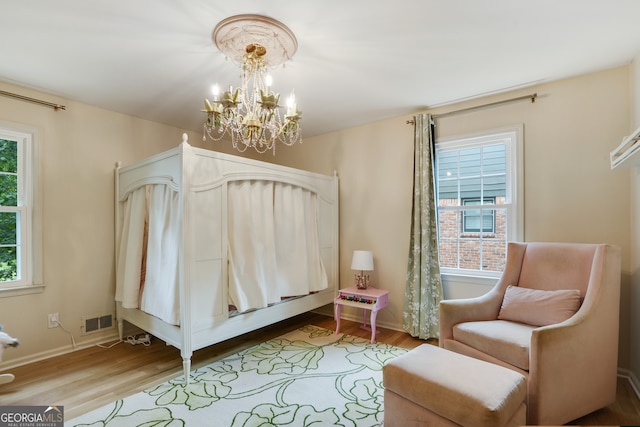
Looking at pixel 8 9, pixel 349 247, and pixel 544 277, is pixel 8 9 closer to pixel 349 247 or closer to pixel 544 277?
pixel 349 247

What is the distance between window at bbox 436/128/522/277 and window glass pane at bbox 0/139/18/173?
390 cm

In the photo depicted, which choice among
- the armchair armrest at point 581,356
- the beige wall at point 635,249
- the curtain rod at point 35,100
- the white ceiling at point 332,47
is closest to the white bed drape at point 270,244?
the white ceiling at point 332,47

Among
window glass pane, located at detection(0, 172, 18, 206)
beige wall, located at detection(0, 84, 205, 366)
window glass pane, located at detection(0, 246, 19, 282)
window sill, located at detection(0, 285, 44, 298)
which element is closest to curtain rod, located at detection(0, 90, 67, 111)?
beige wall, located at detection(0, 84, 205, 366)

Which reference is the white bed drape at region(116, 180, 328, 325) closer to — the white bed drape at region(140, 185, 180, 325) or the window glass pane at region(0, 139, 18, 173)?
the white bed drape at region(140, 185, 180, 325)

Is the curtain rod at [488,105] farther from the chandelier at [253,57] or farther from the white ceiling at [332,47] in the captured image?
the chandelier at [253,57]

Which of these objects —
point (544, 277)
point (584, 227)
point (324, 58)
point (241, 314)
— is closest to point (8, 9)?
point (324, 58)

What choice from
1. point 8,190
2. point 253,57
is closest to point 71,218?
point 8,190

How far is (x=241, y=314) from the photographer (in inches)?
107

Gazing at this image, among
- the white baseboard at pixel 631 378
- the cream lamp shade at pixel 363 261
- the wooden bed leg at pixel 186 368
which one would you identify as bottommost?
the white baseboard at pixel 631 378

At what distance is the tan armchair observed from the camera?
5.56 ft

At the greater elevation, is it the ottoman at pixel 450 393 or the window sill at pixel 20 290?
the window sill at pixel 20 290

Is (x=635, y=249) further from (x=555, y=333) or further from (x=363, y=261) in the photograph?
(x=363, y=261)

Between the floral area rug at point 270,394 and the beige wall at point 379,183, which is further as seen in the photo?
the beige wall at point 379,183

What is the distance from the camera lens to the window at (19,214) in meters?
2.61
